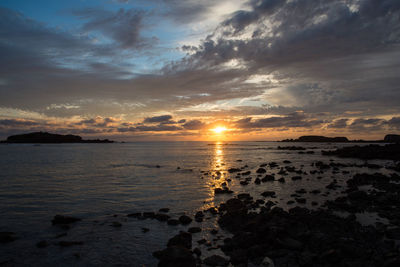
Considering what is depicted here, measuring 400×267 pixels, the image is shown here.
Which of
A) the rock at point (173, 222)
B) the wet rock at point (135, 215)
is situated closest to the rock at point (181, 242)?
the rock at point (173, 222)

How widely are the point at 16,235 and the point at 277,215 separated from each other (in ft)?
51.5


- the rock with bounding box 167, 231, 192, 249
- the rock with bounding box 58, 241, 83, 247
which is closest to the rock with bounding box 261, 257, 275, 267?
the rock with bounding box 167, 231, 192, 249

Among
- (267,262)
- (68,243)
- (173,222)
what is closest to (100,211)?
(68,243)

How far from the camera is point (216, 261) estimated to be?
9992mm

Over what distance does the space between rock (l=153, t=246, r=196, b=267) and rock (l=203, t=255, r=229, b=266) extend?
0.63m

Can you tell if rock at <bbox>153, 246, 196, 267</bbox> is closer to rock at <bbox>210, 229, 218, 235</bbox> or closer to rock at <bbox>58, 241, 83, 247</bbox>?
rock at <bbox>210, 229, 218, 235</bbox>

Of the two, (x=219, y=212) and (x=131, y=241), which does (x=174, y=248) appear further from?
(x=219, y=212)

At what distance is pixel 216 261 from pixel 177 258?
172cm

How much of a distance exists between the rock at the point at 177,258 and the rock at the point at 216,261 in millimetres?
632

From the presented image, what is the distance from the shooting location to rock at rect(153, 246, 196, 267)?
9680mm

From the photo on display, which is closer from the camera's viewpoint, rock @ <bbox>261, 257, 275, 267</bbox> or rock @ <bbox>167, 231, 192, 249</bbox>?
rock @ <bbox>261, 257, 275, 267</bbox>

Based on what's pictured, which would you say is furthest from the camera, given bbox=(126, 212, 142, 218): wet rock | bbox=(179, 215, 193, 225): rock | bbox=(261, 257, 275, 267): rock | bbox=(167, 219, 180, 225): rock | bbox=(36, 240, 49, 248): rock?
bbox=(126, 212, 142, 218): wet rock

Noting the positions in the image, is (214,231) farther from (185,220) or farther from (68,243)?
(68,243)

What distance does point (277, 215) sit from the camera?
1444 centimetres
